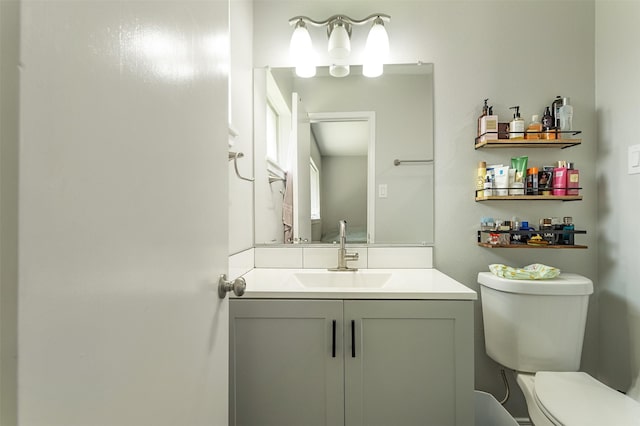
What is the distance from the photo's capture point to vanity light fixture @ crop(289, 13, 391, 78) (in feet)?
4.84

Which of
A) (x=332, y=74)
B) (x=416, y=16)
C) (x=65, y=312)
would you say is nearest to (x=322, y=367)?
(x=65, y=312)

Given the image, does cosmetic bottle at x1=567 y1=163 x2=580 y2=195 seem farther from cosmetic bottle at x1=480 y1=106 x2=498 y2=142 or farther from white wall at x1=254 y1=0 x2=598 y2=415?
cosmetic bottle at x1=480 y1=106 x2=498 y2=142

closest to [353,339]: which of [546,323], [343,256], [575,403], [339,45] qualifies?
[343,256]

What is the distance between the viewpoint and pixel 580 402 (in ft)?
3.19

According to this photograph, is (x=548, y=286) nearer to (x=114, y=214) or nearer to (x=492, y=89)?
(x=492, y=89)

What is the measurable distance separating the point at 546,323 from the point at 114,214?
1.53 m

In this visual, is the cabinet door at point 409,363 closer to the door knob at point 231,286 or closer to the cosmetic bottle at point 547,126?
the door knob at point 231,286

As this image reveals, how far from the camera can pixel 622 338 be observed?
1345mm

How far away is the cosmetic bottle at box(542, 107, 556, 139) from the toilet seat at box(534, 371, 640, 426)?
1.03 m

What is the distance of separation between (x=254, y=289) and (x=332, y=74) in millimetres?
1130

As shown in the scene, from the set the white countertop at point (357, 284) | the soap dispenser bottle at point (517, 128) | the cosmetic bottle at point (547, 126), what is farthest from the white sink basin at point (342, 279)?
the cosmetic bottle at point (547, 126)

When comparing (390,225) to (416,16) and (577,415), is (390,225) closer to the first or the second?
(577,415)
